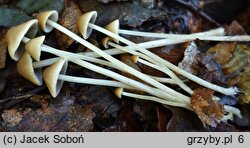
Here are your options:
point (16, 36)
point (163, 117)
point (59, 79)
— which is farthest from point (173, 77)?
point (16, 36)

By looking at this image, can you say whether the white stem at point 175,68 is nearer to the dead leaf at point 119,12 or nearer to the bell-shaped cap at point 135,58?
the bell-shaped cap at point 135,58

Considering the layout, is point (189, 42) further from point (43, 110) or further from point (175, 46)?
point (43, 110)

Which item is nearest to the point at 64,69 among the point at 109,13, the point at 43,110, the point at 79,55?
the point at 79,55

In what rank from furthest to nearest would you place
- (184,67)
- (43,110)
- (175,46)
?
(175,46)
(184,67)
(43,110)

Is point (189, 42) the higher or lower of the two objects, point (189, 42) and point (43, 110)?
the higher

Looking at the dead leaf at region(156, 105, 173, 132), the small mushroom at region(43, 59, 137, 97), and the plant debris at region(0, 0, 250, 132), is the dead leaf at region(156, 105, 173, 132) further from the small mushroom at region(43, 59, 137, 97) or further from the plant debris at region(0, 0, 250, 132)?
the small mushroom at region(43, 59, 137, 97)

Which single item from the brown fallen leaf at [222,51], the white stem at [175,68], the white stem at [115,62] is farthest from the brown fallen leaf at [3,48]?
the brown fallen leaf at [222,51]

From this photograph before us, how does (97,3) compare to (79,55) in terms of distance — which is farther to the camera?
(97,3)
